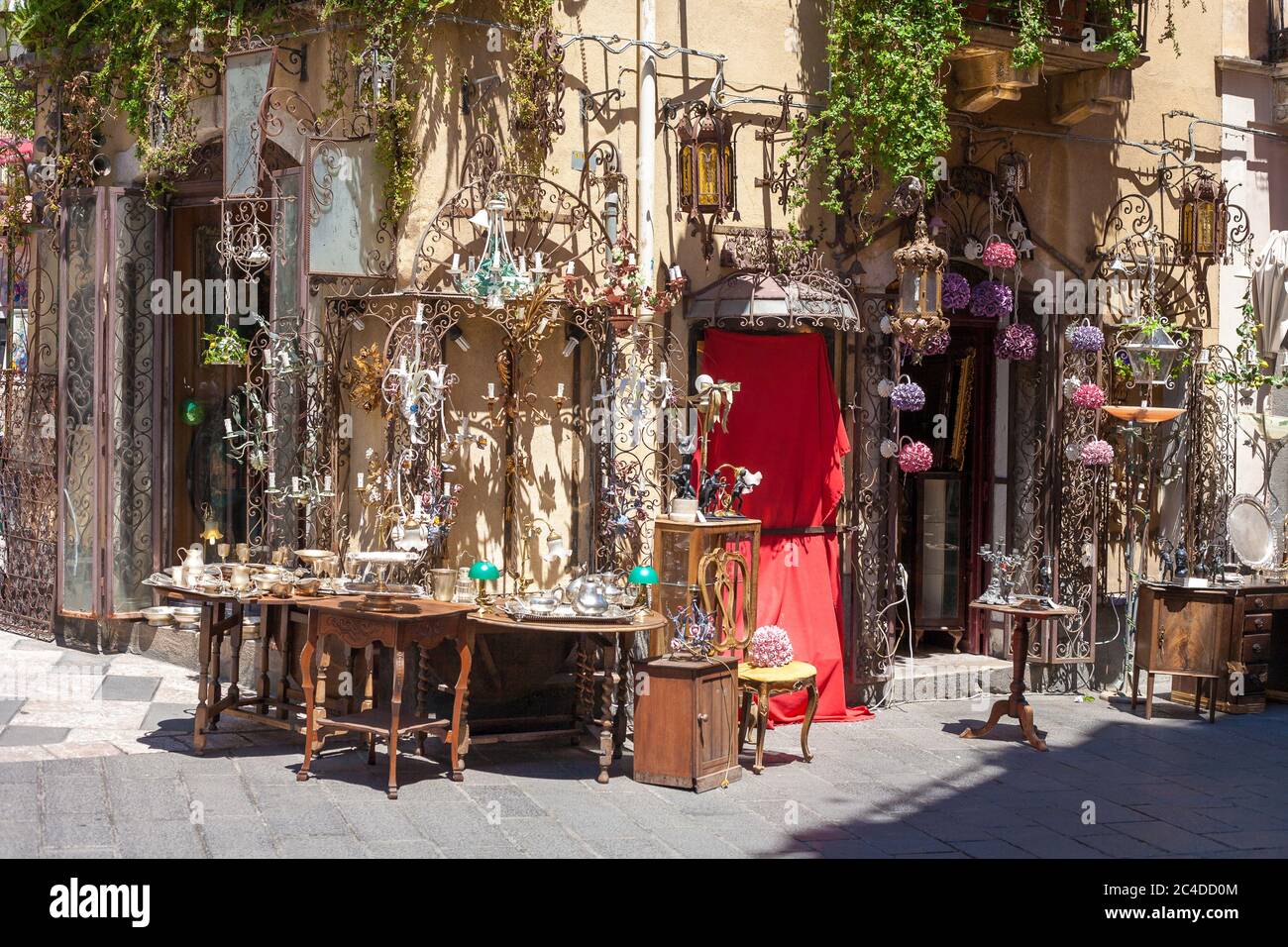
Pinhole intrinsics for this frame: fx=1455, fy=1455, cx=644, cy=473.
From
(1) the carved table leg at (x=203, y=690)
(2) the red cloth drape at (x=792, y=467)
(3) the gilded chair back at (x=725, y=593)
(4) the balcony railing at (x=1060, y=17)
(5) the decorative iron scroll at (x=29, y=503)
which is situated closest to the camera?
(1) the carved table leg at (x=203, y=690)

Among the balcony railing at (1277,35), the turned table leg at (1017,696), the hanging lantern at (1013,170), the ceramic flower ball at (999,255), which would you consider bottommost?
the turned table leg at (1017,696)

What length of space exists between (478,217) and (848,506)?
349 cm

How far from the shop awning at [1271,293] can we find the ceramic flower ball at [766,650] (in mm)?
5792

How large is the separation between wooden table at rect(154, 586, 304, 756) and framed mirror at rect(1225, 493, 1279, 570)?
7.37 metres

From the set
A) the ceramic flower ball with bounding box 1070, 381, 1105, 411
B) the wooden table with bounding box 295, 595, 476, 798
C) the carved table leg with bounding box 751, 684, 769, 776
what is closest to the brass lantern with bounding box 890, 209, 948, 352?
the ceramic flower ball with bounding box 1070, 381, 1105, 411

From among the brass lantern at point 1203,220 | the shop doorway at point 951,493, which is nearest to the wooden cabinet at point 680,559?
the shop doorway at point 951,493

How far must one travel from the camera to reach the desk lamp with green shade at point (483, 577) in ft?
27.6

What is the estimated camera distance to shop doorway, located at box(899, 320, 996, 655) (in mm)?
11602

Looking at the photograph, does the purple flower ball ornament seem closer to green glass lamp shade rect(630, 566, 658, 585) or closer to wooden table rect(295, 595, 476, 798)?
green glass lamp shade rect(630, 566, 658, 585)

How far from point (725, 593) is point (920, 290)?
264cm

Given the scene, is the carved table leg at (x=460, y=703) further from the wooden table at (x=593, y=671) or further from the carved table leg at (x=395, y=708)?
the carved table leg at (x=395, y=708)

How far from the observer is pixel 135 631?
10.9 metres

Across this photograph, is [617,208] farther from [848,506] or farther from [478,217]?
[848,506]

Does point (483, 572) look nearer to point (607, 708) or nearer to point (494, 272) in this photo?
point (607, 708)
